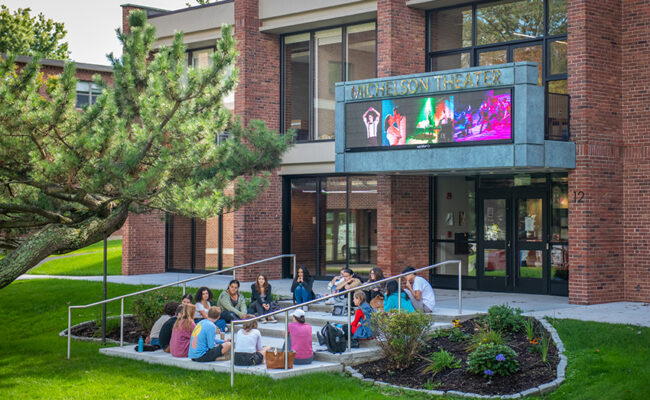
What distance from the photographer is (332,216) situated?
2272cm

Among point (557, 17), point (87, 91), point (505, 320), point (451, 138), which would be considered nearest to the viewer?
point (505, 320)

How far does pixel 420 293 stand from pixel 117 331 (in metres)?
6.71

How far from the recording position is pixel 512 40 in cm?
1928

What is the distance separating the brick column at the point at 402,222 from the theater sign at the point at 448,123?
2032mm

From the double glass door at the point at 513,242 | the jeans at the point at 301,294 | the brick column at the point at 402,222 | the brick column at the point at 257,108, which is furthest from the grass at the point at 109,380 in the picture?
the double glass door at the point at 513,242

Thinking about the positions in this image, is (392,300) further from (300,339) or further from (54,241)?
(54,241)

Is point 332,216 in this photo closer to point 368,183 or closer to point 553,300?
point 368,183

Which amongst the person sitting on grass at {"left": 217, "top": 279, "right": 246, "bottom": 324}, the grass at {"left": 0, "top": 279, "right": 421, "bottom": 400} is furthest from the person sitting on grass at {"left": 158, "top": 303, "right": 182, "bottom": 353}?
the person sitting on grass at {"left": 217, "top": 279, "right": 246, "bottom": 324}

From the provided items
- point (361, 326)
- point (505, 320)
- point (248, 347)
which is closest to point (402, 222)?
point (505, 320)

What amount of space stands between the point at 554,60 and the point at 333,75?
6.50 meters

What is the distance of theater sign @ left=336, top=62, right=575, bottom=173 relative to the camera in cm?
1614

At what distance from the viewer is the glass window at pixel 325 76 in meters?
22.5

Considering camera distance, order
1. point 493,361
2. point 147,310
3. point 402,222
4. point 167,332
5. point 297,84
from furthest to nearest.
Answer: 1. point 297,84
2. point 402,222
3. point 147,310
4. point 167,332
5. point 493,361

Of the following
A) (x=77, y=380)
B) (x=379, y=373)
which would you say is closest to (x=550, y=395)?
(x=379, y=373)
